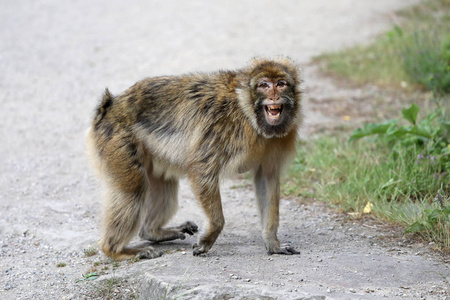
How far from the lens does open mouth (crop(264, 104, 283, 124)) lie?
4.73 meters

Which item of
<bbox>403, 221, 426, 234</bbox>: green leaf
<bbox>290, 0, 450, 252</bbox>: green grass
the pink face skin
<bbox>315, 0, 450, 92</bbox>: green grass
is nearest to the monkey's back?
the pink face skin

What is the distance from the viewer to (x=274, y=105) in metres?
4.75

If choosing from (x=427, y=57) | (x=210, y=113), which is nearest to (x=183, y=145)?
(x=210, y=113)

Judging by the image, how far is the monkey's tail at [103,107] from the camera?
531cm

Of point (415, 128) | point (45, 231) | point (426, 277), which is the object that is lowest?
point (426, 277)

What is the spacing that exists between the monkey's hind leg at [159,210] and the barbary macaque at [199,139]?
22 centimetres

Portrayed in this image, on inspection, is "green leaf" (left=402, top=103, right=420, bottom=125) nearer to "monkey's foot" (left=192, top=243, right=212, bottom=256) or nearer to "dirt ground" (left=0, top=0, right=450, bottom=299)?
"dirt ground" (left=0, top=0, right=450, bottom=299)

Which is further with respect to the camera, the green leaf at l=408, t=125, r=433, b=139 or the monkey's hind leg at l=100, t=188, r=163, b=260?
the green leaf at l=408, t=125, r=433, b=139

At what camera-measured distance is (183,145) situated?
516 cm

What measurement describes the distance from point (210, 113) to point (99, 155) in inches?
39.7

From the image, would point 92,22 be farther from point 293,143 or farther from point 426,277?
point 426,277

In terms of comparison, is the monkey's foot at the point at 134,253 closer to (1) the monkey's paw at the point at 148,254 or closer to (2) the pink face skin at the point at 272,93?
(1) the monkey's paw at the point at 148,254

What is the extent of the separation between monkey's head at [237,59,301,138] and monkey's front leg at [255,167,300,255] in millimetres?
527

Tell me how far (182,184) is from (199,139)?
96.4 inches
